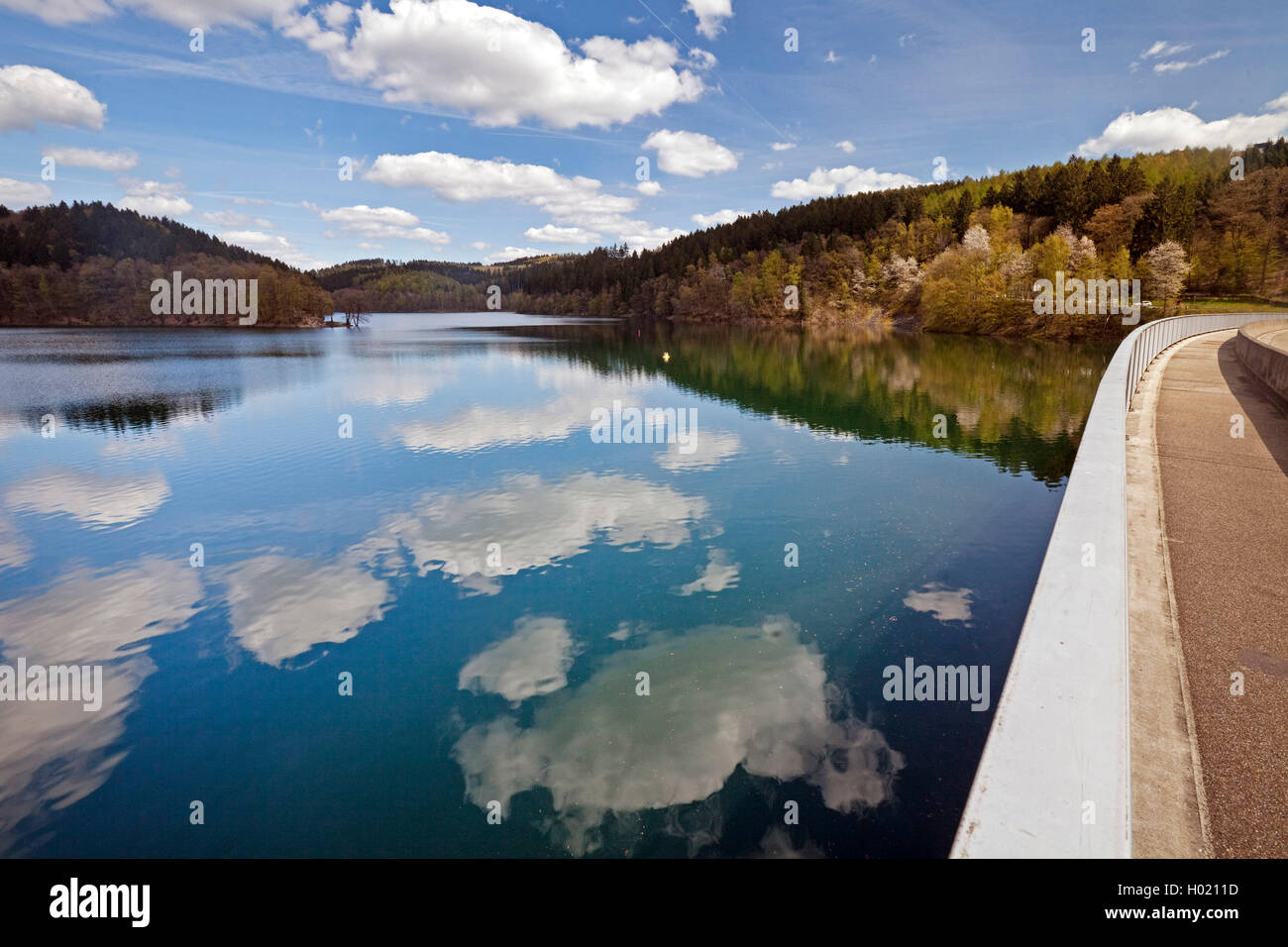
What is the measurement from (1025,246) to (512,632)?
120738 mm

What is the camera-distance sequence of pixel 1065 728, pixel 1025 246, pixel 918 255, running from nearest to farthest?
pixel 1065 728 → pixel 1025 246 → pixel 918 255

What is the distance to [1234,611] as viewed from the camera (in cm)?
708

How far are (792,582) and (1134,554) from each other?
21.0 feet

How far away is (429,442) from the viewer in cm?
2930

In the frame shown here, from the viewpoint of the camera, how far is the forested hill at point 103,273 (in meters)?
153

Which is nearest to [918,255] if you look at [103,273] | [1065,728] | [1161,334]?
[1161,334]

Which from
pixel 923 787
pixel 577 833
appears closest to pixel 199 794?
pixel 577 833

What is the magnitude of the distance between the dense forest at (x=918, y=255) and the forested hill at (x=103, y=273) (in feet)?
1.38

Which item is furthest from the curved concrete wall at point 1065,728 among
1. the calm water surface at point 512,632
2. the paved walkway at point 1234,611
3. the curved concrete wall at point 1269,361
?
the curved concrete wall at point 1269,361

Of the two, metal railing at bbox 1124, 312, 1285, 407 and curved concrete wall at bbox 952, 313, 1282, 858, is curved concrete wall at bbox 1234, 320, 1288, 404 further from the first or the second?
curved concrete wall at bbox 952, 313, 1282, 858

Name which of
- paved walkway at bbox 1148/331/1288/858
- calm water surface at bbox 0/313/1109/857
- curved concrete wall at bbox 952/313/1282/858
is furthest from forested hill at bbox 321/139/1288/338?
curved concrete wall at bbox 952/313/1282/858

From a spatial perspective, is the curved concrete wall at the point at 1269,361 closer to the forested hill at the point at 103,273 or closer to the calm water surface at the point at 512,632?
the calm water surface at the point at 512,632

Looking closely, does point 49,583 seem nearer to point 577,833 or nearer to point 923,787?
point 577,833

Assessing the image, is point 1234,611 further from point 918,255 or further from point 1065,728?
point 918,255
